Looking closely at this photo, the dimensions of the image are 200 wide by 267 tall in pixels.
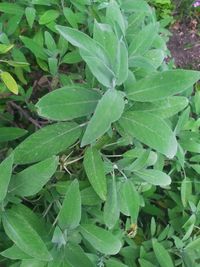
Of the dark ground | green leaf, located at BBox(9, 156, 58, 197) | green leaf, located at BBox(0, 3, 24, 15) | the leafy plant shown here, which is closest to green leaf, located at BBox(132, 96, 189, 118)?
the leafy plant

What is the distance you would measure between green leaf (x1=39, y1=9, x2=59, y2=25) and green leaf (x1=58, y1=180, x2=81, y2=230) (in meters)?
0.66

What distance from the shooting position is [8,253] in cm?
95

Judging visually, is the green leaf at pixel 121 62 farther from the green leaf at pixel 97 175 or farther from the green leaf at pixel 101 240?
the green leaf at pixel 101 240

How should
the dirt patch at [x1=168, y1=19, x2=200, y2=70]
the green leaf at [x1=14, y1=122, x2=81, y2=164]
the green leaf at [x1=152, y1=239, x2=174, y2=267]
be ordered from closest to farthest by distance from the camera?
the green leaf at [x1=14, y1=122, x2=81, y2=164]
the green leaf at [x1=152, y1=239, x2=174, y2=267]
the dirt patch at [x1=168, y1=19, x2=200, y2=70]

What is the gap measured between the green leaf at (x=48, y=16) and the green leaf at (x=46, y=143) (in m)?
0.49

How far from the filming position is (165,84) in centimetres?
91

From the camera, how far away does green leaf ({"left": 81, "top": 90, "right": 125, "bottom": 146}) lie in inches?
33.8

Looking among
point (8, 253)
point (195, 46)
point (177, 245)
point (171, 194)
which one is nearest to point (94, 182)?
point (8, 253)

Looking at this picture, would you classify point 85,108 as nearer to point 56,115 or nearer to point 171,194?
point 56,115

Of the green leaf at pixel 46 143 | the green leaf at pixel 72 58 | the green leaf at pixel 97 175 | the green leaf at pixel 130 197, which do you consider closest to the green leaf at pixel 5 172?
the green leaf at pixel 46 143

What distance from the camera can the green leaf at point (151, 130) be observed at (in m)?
0.92

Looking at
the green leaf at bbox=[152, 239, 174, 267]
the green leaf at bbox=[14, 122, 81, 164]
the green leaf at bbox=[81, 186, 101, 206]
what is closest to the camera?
the green leaf at bbox=[14, 122, 81, 164]

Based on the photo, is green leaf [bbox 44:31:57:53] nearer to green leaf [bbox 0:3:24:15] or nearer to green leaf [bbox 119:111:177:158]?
green leaf [bbox 0:3:24:15]

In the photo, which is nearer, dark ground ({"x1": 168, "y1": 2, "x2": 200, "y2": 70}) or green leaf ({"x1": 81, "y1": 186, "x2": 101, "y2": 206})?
green leaf ({"x1": 81, "y1": 186, "x2": 101, "y2": 206})
